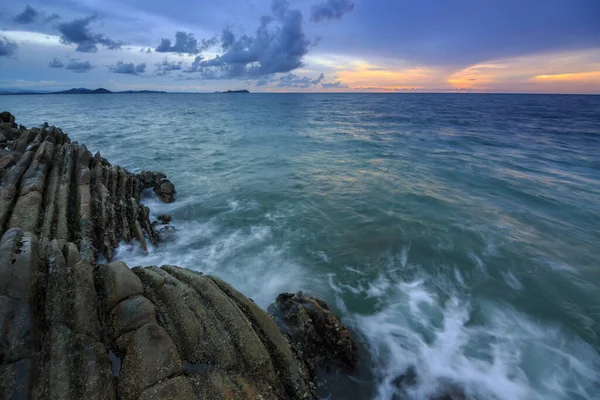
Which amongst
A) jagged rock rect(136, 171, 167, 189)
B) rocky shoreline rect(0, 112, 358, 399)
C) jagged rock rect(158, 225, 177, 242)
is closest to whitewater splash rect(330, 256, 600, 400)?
rocky shoreline rect(0, 112, 358, 399)

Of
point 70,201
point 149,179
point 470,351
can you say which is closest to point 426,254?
point 470,351

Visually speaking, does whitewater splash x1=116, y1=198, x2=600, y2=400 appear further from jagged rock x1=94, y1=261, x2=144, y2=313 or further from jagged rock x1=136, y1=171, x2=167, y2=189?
jagged rock x1=136, y1=171, x2=167, y2=189

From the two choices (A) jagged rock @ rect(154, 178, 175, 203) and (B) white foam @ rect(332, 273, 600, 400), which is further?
(A) jagged rock @ rect(154, 178, 175, 203)

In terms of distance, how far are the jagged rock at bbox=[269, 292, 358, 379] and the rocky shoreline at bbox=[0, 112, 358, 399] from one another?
0.03 meters

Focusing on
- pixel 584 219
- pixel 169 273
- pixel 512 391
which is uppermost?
pixel 169 273

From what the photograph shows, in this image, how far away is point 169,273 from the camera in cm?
711

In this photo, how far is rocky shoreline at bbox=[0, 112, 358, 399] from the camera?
450cm

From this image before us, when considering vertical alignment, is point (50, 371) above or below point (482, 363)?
above

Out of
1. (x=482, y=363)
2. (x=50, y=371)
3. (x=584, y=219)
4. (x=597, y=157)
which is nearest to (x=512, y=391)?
(x=482, y=363)

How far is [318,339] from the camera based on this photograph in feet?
24.0

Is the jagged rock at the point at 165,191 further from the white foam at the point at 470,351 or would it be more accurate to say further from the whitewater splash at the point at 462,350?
the white foam at the point at 470,351

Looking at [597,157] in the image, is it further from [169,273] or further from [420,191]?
[169,273]

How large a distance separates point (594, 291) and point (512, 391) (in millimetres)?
6447

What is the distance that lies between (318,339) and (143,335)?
4.09 m
